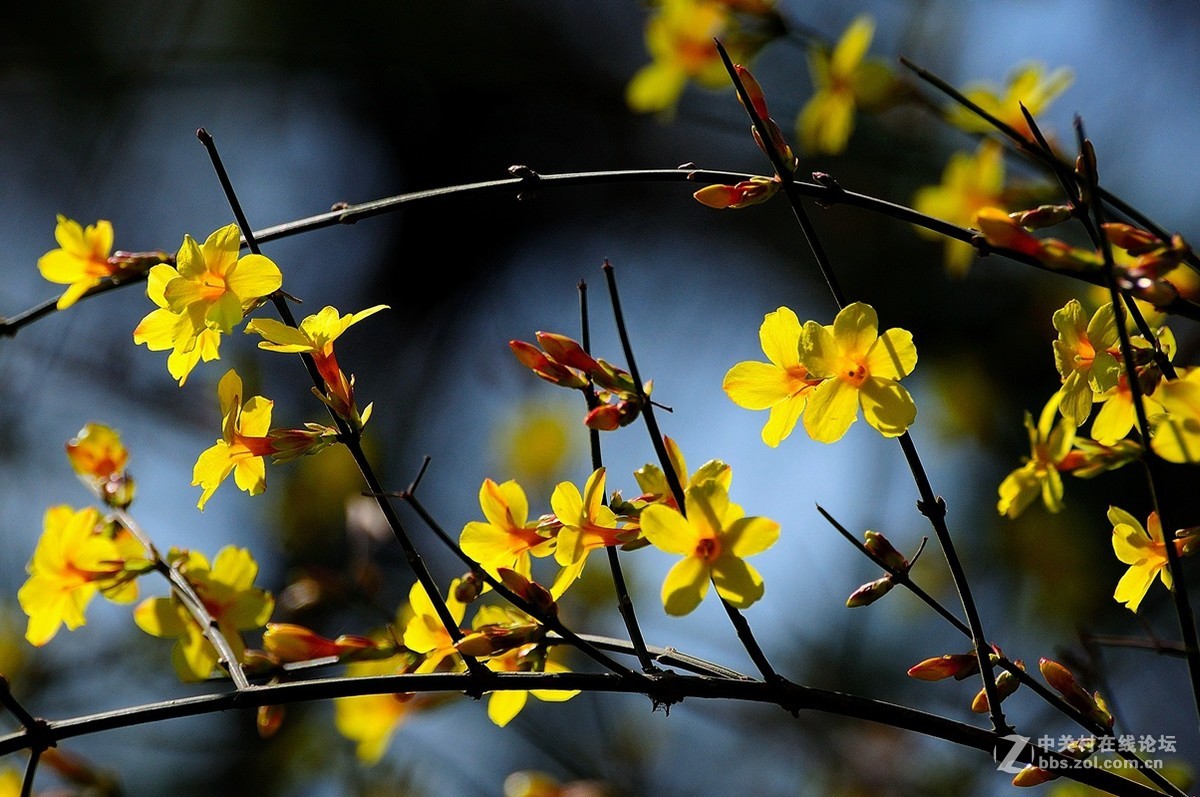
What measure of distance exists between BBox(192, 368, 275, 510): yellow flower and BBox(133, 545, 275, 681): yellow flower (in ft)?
0.93

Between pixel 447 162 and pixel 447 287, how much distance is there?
0.86 metres

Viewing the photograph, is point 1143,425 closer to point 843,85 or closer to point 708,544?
point 708,544

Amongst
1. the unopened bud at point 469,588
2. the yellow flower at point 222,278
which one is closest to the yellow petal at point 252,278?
the yellow flower at point 222,278

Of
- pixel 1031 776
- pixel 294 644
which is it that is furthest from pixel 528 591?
pixel 1031 776

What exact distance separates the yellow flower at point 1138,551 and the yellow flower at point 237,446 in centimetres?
101

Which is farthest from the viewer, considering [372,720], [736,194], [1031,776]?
[372,720]

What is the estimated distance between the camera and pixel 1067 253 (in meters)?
1.03

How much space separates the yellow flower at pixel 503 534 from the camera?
1291 millimetres

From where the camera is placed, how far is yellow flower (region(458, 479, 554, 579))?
1.29m

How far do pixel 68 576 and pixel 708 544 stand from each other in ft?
3.34

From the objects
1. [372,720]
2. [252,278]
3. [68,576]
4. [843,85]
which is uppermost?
[843,85]

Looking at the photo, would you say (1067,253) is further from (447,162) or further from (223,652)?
(447,162)

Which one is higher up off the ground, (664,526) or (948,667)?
(664,526)

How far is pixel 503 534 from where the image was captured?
1308 mm
